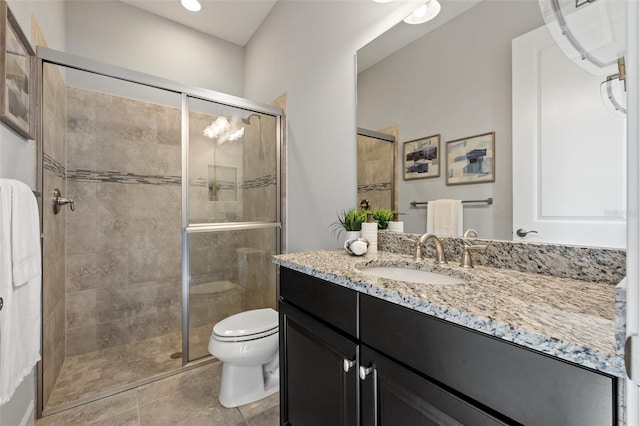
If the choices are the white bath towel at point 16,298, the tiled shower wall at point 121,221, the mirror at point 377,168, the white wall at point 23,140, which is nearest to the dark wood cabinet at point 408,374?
the mirror at point 377,168

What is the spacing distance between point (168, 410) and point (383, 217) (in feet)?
5.29

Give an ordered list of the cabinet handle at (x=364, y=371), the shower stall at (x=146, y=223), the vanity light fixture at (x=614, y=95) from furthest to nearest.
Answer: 1. the shower stall at (x=146, y=223)
2. the cabinet handle at (x=364, y=371)
3. the vanity light fixture at (x=614, y=95)

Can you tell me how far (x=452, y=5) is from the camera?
116cm

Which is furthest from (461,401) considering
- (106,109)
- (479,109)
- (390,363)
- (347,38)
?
(106,109)

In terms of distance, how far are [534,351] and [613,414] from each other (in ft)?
0.38

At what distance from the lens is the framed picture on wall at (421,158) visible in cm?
124

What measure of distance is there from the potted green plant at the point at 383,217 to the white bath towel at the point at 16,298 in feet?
4.78

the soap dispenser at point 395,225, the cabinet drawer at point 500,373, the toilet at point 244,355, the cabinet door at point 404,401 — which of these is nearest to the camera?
the cabinet drawer at point 500,373

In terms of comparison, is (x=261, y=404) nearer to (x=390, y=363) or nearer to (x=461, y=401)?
(x=390, y=363)

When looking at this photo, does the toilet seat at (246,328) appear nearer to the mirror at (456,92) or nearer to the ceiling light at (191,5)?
the mirror at (456,92)

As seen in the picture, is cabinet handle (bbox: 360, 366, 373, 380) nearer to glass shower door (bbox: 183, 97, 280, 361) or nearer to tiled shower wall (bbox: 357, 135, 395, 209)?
tiled shower wall (bbox: 357, 135, 395, 209)

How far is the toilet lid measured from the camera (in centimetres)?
158

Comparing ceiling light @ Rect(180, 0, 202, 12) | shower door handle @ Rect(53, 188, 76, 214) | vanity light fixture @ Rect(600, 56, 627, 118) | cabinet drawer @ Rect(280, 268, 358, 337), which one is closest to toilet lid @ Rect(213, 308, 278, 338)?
cabinet drawer @ Rect(280, 268, 358, 337)

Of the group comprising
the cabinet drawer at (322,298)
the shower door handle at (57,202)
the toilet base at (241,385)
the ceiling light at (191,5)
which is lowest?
the toilet base at (241,385)
